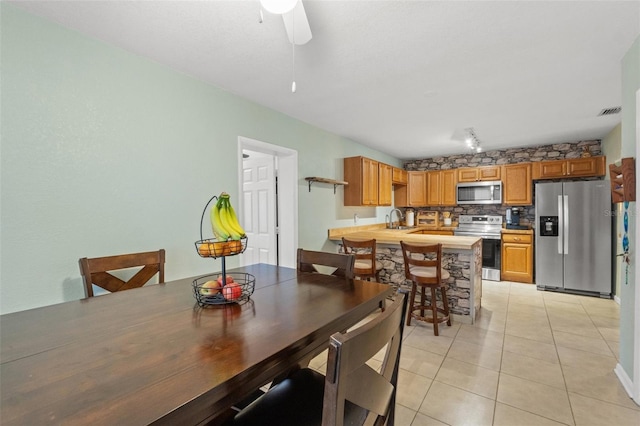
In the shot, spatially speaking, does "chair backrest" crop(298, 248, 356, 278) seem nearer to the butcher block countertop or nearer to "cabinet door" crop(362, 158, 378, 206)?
the butcher block countertop

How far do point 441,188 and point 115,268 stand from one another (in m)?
5.66

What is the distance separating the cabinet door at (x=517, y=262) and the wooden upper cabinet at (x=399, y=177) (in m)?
2.14

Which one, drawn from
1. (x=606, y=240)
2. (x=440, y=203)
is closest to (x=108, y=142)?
(x=440, y=203)

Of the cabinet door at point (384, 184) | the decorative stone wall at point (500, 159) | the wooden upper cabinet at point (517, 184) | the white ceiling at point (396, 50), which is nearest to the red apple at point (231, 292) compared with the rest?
the white ceiling at point (396, 50)

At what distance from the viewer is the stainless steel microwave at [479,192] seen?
524cm

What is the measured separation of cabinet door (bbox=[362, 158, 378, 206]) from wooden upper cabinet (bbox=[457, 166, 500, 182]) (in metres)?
2.09

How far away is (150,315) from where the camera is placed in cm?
114

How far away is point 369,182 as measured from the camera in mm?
4512

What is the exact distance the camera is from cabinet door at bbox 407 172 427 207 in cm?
602

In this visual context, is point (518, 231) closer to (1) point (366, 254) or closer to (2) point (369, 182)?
(2) point (369, 182)

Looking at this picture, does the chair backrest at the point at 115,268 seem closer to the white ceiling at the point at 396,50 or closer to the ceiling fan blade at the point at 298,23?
the white ceiling at the point at 396,50

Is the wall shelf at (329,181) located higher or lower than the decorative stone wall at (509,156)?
lower

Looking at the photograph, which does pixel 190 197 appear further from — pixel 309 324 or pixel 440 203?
pixel 440 203

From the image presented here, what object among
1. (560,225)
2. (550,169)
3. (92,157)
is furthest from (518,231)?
(92,157)
